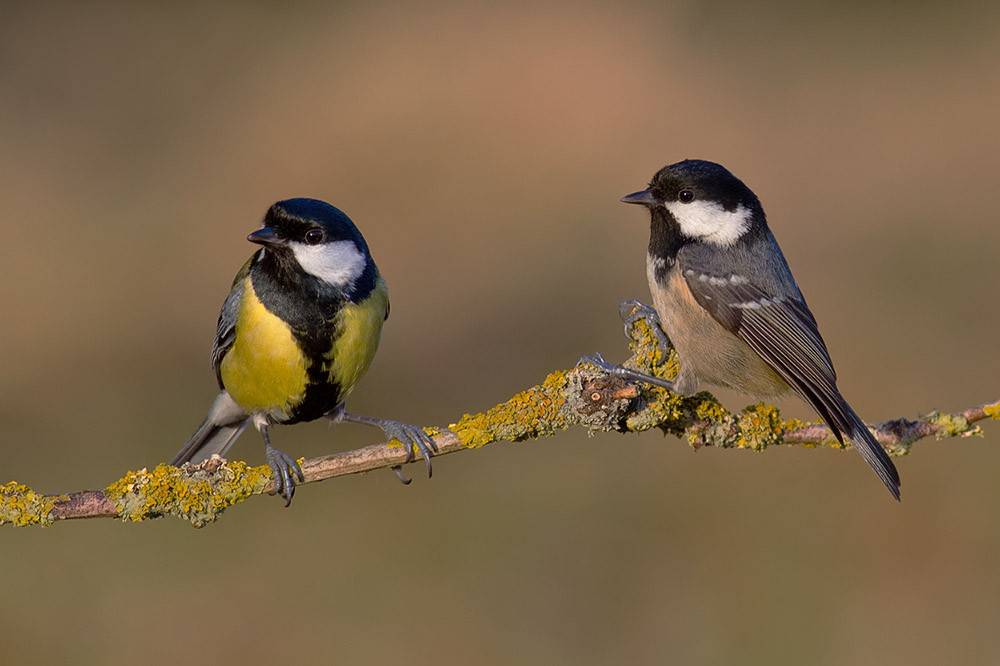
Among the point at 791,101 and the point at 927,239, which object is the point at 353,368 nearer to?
the point at 927,239

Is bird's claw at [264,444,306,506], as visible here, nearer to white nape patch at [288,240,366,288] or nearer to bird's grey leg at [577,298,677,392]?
white nape patch at [288,240,366,288]

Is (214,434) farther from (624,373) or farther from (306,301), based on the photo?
(624,373)

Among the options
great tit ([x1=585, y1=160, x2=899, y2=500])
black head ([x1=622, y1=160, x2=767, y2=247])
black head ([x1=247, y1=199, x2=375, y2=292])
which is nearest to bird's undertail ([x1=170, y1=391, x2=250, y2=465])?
black head ([x1=247, y1=199, x2=375, y2=292])

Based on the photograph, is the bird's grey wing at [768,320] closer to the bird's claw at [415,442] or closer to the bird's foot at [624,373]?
the bird's foot at [624,373]

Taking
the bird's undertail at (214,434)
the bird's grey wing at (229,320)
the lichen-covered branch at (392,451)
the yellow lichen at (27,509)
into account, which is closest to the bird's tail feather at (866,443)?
the lichen-covered branch at (392,451)

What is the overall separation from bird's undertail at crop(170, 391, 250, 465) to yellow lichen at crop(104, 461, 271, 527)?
974 millimetres

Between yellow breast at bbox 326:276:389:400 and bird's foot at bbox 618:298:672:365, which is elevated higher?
bird's foot at bbox 618:298:672:365

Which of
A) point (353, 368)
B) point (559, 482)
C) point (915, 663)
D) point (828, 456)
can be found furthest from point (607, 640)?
point (353, 368)

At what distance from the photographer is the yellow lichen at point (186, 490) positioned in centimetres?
234

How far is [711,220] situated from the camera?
332cm

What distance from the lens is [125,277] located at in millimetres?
7062

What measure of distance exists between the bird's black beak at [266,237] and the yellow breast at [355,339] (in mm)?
272

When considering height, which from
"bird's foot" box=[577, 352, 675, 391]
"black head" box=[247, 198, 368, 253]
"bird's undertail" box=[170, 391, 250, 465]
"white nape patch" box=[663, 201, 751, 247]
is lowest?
"bird's undertail" box=[170, 391, 250, 465]

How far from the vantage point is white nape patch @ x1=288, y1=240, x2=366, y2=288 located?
2.68 metres
